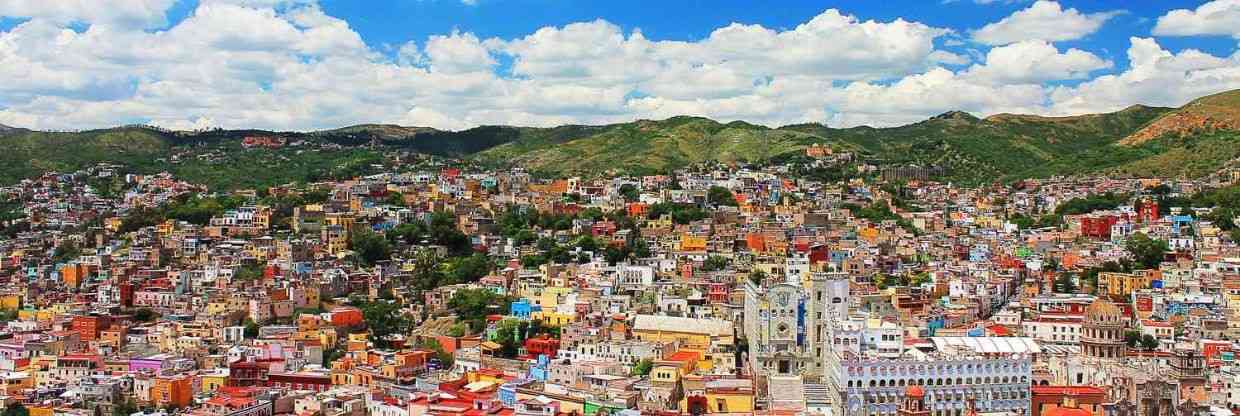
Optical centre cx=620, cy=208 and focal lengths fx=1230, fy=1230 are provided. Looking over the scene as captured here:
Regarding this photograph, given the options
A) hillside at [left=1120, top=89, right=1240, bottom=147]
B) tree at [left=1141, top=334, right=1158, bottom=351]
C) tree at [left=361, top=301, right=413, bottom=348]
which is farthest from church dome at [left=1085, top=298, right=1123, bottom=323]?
hillside at [left=1120, top=89, right=1240, bottom=147]

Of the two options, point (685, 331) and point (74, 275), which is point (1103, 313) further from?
point (74, 275)

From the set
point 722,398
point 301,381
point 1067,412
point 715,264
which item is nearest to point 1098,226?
point 715,264

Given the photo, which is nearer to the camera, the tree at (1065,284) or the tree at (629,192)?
the tree at (1065,284)

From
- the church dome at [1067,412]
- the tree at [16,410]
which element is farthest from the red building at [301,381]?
the church dome at [1067,412]

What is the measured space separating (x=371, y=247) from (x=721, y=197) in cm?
2226

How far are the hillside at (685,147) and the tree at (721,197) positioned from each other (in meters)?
23.4

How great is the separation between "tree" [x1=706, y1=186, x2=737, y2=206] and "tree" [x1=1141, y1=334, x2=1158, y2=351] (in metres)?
33.4

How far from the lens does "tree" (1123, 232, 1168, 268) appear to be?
149ft

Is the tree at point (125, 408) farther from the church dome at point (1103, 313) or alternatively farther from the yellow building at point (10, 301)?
the church dome at point (1103, 313)

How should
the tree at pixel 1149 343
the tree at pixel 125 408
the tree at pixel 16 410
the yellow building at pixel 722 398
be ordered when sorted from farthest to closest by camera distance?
1. the tree at pixel 1149 343
2. the tree at pixel 125 408
3. the tree at pixel 16 410
4. the yellow building at pixel 722 398

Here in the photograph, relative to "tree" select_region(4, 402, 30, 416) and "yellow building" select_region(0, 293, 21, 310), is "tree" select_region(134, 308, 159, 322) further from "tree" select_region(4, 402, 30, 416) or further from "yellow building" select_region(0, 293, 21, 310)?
"tree" select_region(4, 402, 30, 416)

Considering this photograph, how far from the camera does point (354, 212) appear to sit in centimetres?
5962

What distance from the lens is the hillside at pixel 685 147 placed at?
8594 centimetres

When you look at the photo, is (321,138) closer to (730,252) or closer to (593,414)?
(730,252)
